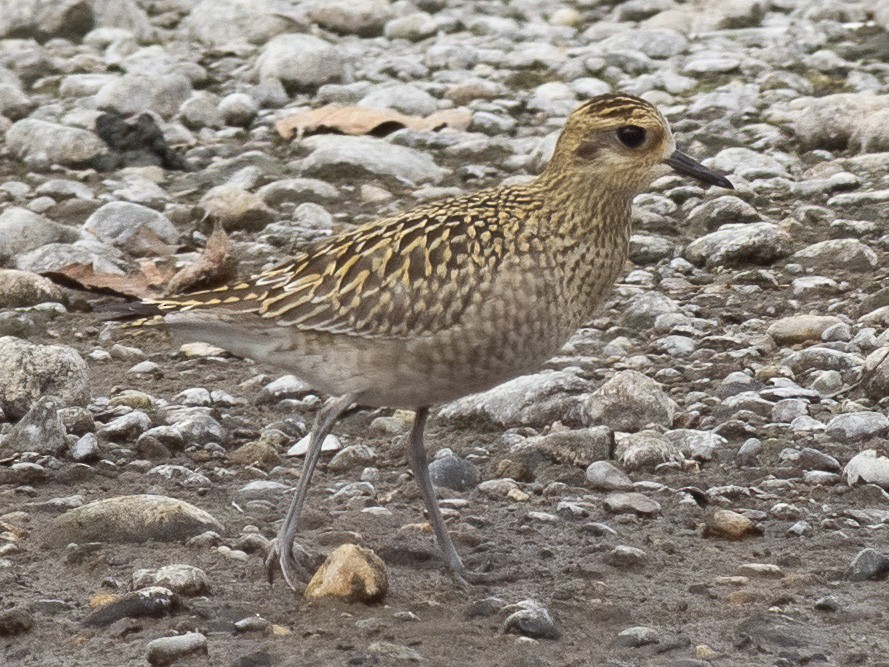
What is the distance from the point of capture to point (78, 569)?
6.01m

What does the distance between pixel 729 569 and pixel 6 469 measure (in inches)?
123

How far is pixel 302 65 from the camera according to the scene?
1327 cm

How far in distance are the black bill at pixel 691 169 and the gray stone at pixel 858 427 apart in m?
1.29

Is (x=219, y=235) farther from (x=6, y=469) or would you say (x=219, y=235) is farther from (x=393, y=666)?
(x=393, y=666)

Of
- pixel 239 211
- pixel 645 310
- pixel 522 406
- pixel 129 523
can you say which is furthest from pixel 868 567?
pixel 239 211

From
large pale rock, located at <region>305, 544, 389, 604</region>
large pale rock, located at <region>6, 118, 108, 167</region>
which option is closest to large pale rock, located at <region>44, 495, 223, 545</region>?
large pale rock, located at <region>305, 544, 389, 604</region>

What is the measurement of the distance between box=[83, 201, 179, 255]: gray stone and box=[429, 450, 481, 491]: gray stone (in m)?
3.53

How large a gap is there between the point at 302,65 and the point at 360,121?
1614 millimetres

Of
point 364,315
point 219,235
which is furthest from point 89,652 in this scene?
point 219,235

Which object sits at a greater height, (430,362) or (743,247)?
(430,362)

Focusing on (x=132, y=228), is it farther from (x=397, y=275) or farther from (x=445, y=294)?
(x=445, y=294)

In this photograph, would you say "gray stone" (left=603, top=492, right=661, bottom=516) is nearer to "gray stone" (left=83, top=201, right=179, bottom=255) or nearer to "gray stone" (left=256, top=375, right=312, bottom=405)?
"gray stone" (left=256, top=375, right=312, bottom=405)

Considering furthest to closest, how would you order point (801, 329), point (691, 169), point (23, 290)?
point (23, 290), point (801, 329), point (691, 169)

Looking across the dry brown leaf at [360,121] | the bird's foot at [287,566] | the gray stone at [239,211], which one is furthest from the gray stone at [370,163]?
the bird's foot at [287,566]
